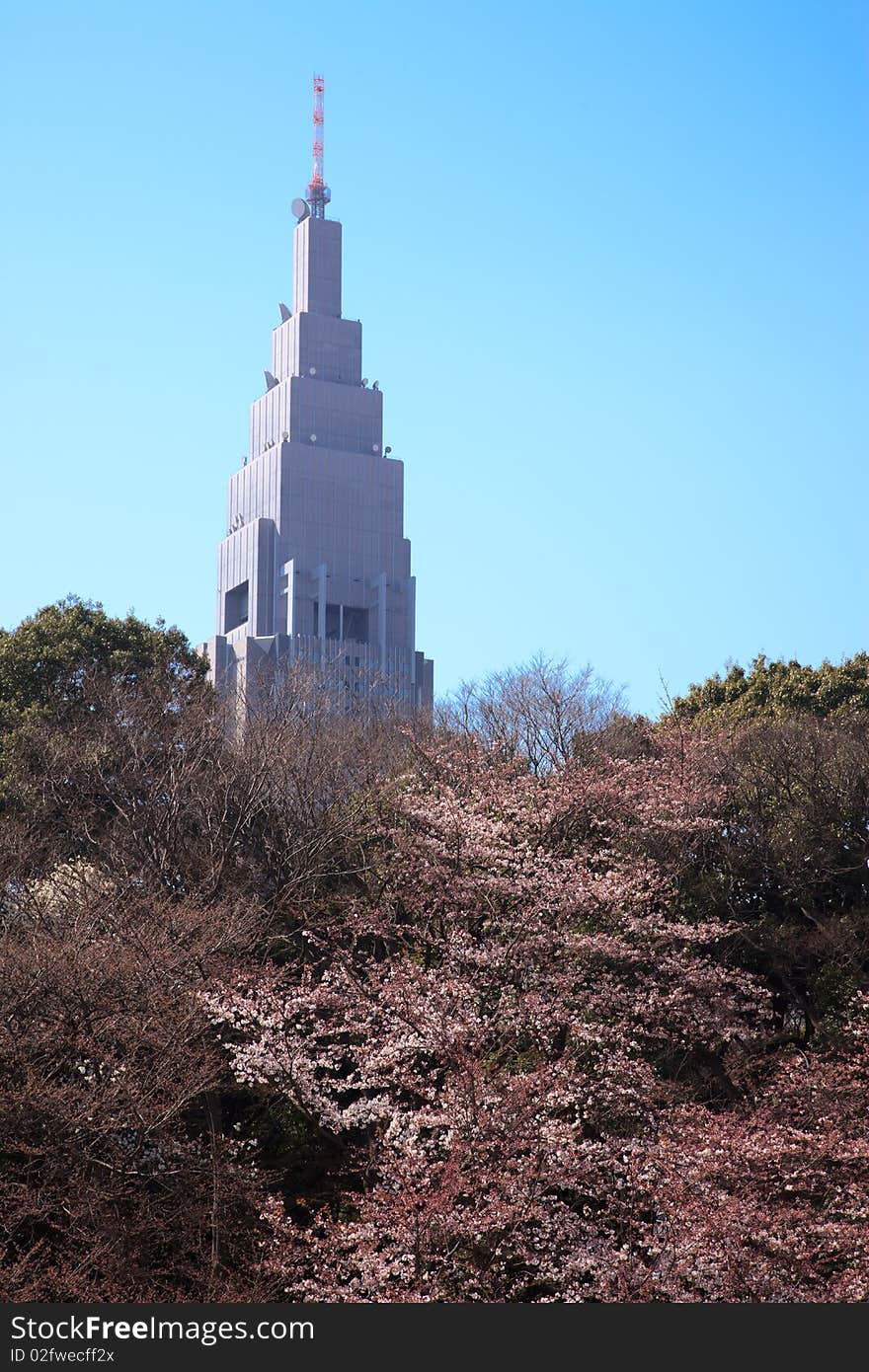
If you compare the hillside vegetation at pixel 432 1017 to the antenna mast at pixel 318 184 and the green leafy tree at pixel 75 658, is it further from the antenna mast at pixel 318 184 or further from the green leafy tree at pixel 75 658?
the antenna mast at pixel 318 184

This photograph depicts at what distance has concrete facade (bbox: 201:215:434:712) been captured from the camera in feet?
226

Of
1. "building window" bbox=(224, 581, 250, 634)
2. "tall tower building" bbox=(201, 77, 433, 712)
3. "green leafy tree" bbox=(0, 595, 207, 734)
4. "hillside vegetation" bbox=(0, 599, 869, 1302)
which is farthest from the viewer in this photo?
"building window" bbox=(224, 581, 250, 634)

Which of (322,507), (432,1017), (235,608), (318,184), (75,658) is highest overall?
(318,184)

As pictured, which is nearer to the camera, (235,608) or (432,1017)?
(432,1017)

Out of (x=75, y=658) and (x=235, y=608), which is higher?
(x=235, y=608)

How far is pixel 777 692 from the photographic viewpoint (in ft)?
85.8

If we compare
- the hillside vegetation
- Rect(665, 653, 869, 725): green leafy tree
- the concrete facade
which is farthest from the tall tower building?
the hillside vegetation

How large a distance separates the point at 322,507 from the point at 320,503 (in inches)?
8.6

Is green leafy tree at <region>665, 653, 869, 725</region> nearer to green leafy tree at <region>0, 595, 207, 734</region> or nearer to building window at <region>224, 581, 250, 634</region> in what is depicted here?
green leafy tree at <region>0, 595, 207, 734</region>

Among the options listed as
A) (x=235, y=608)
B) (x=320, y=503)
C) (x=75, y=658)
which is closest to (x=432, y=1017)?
(x=75, y=658)

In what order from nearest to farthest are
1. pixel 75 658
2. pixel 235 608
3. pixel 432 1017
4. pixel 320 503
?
pixel 432 1017, pixel 75 658, pixel 320 503, pixel 235 608

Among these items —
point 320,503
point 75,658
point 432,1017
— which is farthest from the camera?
point 320,503

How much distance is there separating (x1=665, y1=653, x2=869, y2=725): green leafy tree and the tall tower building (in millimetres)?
40301

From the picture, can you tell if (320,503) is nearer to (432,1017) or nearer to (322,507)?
(322,507)
